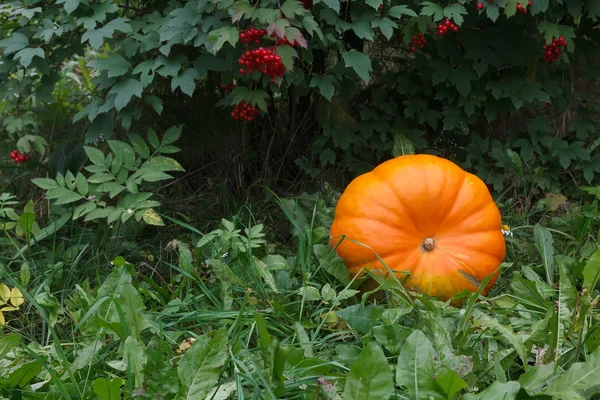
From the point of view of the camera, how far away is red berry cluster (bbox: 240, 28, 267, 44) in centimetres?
243

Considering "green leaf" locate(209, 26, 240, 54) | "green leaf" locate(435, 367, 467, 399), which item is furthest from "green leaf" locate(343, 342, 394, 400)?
"green leaf" locate(209, 26, 240, 54)

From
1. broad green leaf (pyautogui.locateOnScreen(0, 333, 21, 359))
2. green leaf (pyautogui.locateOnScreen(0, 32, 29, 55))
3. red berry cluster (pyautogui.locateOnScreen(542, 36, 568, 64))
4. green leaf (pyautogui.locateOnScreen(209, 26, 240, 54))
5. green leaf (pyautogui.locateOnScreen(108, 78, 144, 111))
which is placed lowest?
broad green leaf (pyautogui.locateOnScreen(0, 333, 21, 359))

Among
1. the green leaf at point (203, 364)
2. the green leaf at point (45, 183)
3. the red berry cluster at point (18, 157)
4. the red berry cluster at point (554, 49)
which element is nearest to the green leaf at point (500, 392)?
the green leaf at point (203, 364)

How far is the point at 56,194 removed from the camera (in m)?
2.55

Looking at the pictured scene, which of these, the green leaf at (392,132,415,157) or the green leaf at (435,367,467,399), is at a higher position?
the green leaf at (435,367,467,399)

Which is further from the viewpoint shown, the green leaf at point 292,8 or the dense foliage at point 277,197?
the green leaf at point 292,8

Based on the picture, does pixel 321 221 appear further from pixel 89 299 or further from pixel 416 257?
pixel 89 299

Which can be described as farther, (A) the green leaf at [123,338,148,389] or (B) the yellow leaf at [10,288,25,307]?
(B) the yellow leaf at [10,288,25,307]

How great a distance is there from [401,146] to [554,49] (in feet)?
2.70

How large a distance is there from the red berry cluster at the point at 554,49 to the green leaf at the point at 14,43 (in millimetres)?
2205

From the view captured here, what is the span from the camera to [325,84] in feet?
8.92

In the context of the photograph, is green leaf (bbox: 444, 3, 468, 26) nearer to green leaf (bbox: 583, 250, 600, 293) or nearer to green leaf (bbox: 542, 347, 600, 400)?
green leaf (bbox: 583, 250, 600, 293)

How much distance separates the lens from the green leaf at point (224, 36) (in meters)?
2.32

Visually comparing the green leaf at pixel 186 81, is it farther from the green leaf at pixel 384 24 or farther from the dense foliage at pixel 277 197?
the green leaf at pixel 384 24
